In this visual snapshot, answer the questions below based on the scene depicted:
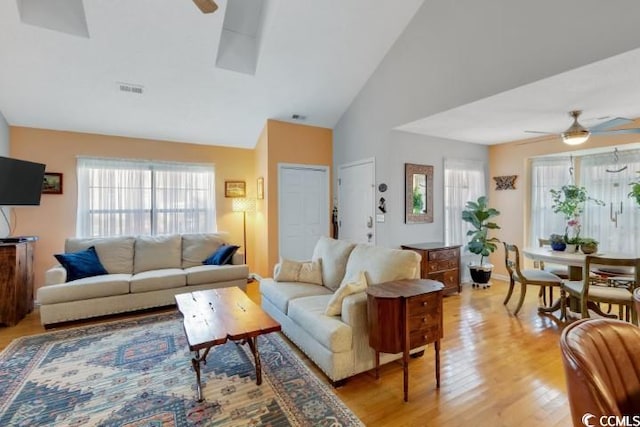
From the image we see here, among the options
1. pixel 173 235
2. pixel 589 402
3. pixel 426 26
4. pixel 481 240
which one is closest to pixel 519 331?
pixel 481 240

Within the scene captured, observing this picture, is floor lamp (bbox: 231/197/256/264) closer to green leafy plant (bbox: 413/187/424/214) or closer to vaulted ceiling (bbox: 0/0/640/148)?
vaulted ceiling (bbox: 0/0/640/148)

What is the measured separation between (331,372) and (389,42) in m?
4.04

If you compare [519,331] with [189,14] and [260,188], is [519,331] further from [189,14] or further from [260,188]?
[189,14]

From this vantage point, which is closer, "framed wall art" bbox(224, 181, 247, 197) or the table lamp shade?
the table lamp shade

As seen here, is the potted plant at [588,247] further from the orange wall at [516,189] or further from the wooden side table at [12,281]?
A: the wooden side table at [12,281]

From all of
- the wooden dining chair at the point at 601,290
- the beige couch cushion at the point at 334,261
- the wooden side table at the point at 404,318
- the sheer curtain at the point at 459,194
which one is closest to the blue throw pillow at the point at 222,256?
the beige couch cushion at the point at 334,261

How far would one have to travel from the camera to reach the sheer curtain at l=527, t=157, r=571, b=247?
496cm

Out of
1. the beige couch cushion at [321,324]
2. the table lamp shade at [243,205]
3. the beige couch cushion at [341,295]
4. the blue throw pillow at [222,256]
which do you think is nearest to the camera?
the beige couch cushion at [321,324]

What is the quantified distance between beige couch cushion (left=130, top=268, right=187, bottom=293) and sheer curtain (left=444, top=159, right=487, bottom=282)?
4.15 metres

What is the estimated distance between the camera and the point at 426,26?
3660 mm

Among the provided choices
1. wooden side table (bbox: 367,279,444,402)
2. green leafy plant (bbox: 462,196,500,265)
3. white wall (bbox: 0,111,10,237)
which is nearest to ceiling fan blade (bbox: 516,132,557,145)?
green leafy plant (bbox: 462,196,500,265)

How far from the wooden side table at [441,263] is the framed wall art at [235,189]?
2998 mm

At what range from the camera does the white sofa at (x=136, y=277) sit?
3.42 meters

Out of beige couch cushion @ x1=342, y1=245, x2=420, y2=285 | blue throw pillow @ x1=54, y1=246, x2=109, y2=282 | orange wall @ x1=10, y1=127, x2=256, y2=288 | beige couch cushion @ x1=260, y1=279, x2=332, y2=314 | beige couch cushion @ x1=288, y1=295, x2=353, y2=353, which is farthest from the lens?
orange wall @ x1=10, y1=127, x2=256, y2=288
